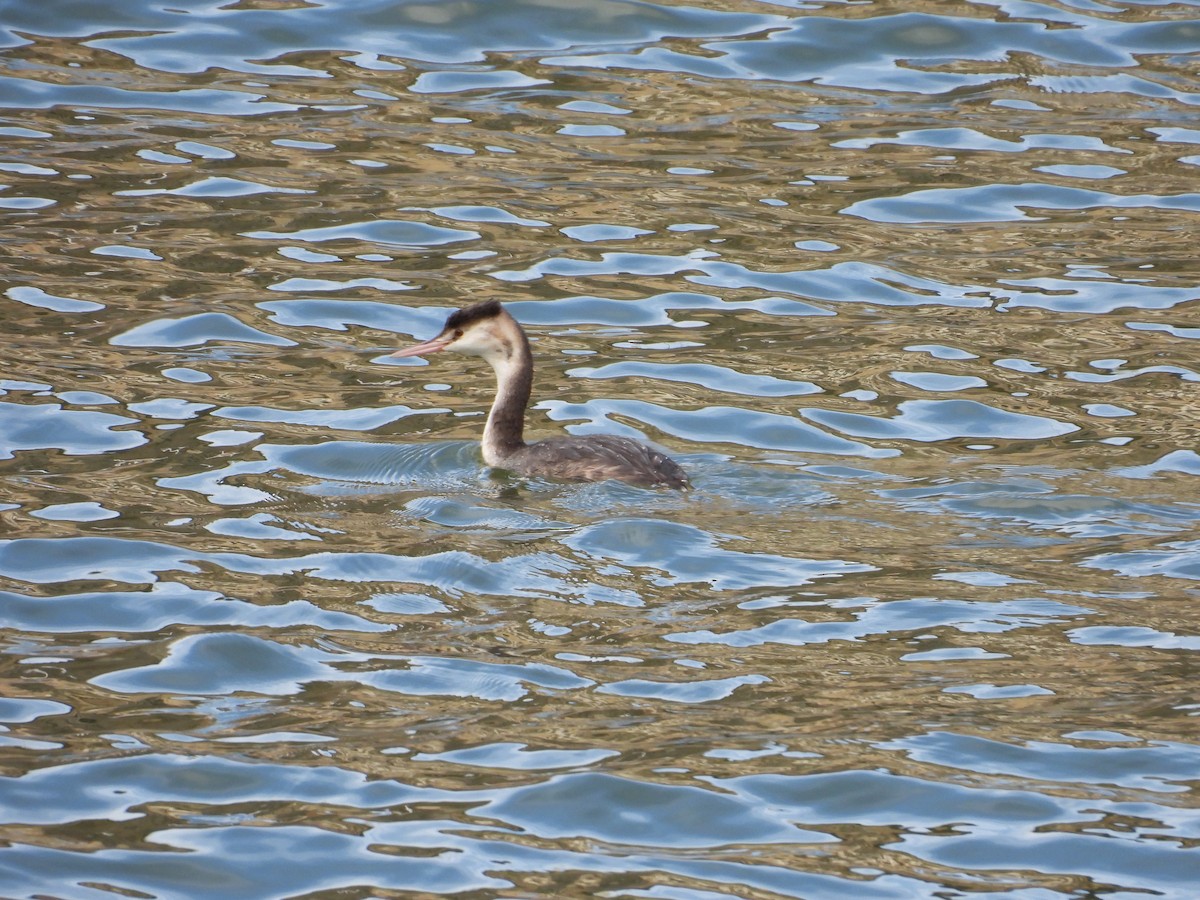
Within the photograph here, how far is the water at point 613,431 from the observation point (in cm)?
563

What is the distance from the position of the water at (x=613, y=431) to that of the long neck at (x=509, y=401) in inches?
8.6

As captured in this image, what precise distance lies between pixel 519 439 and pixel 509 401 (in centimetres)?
22

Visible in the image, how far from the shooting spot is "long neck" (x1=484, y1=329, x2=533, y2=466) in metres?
9.20

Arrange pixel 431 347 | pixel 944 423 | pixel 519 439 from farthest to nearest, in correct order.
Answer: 1. pixel 944 423
2. pixel 431 347
3. pixel 519 439

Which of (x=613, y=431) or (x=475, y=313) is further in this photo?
(x=613, y=431)

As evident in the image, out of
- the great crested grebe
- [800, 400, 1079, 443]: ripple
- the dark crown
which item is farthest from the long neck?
[800, 400, 1079, 443]: ripple

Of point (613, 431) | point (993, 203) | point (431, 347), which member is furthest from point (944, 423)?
point (993, 203)

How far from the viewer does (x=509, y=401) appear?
368 inches

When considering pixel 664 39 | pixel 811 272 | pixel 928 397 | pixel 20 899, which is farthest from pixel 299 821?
pixel 664 39

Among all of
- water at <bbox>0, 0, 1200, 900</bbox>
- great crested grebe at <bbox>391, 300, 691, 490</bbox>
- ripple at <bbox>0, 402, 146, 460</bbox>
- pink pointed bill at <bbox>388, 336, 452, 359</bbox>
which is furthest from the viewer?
pink pointed bill at <bbox>388, 336, 452, 359</bbox>

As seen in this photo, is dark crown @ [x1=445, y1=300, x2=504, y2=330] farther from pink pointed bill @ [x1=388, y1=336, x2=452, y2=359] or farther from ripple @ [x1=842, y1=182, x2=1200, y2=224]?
ripple @ [x1=842, y1=182, x2=1200, y2=224]

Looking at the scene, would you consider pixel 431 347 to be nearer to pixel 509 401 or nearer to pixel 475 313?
pixel 475 313

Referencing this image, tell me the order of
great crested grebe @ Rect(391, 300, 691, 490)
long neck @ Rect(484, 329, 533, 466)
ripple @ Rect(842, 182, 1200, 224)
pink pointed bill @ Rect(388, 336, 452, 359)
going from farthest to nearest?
ripple @ Rect(842, 182, 1200, 224) < pink pointed bill @ Rect(388, 336, 452, 359) < long neck @ Rect(484, 329, 533, 466) < great crested grebe @ Rect(391, 300, 691, 490)

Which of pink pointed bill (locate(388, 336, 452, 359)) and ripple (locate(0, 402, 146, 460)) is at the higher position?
pink pointed bill (locate(388, 336, 452, 359))
